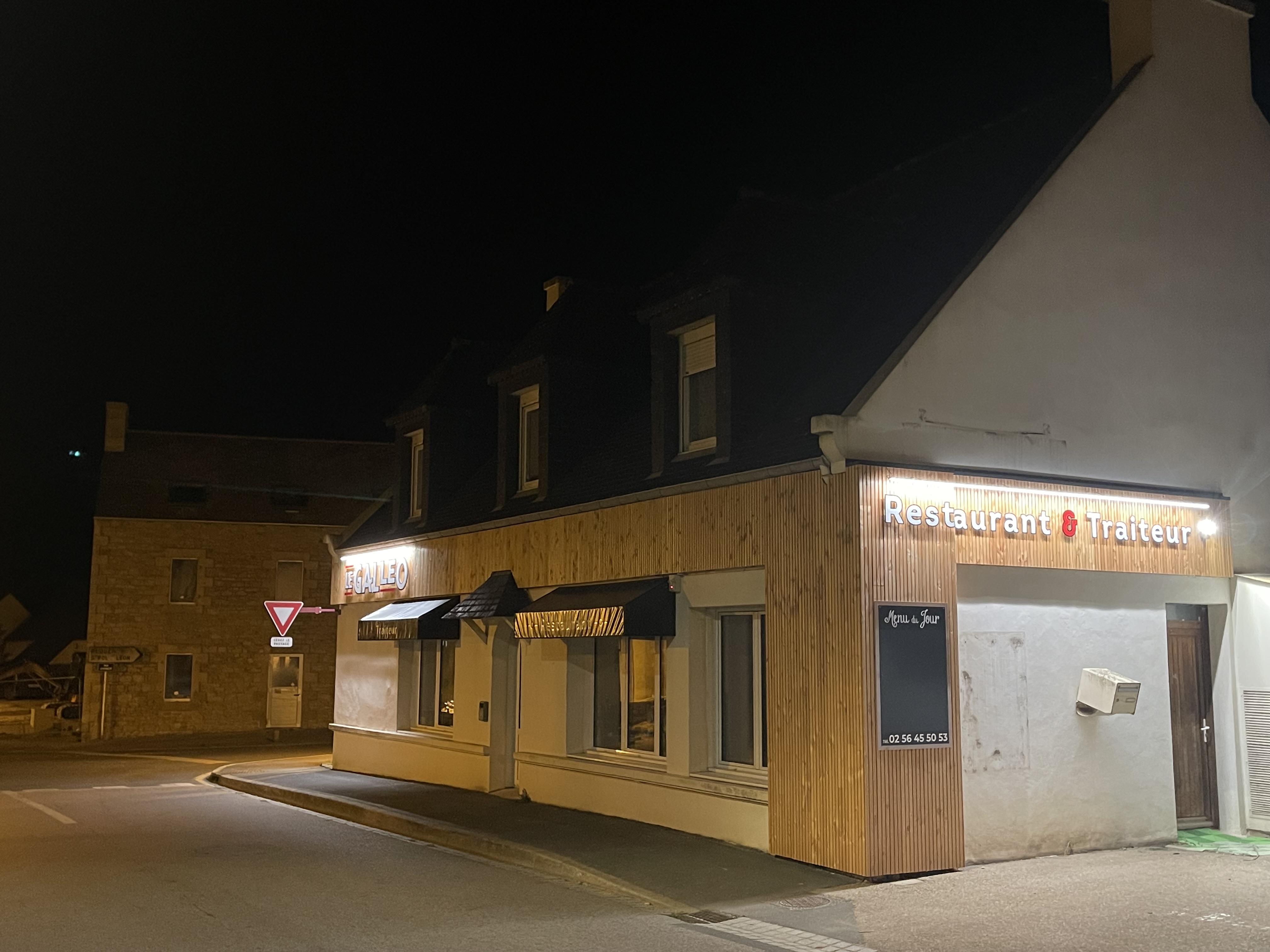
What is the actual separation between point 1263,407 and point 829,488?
607 cm

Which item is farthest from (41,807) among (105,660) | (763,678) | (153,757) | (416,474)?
(105,660)

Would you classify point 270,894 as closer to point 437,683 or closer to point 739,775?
point 739,775

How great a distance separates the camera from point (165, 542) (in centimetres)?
3341

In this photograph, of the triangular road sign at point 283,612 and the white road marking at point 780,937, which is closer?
the white road marking at point 780,937

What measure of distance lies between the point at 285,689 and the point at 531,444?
65.7 ft

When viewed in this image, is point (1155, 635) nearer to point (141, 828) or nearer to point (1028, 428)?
point (1028, 428)

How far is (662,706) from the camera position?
524 inches

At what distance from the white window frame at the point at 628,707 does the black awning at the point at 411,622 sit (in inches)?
119

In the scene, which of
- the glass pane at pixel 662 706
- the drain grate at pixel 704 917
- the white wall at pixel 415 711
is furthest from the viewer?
the white wall at pixel 415 711

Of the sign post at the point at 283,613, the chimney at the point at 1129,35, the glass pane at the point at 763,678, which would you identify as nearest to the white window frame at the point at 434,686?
the sign post at the point at 283,613

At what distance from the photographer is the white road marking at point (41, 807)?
14.5 m

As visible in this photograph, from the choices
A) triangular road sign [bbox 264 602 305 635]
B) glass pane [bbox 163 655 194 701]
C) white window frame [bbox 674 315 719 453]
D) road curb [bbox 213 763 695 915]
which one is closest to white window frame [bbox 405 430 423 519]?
triangular road sign [bbox 264 602 305 635]

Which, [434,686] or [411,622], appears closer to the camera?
[411,622]

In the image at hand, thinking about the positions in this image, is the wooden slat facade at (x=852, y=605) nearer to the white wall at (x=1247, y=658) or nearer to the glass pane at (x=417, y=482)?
the white wall at (x=1247, y=658)
